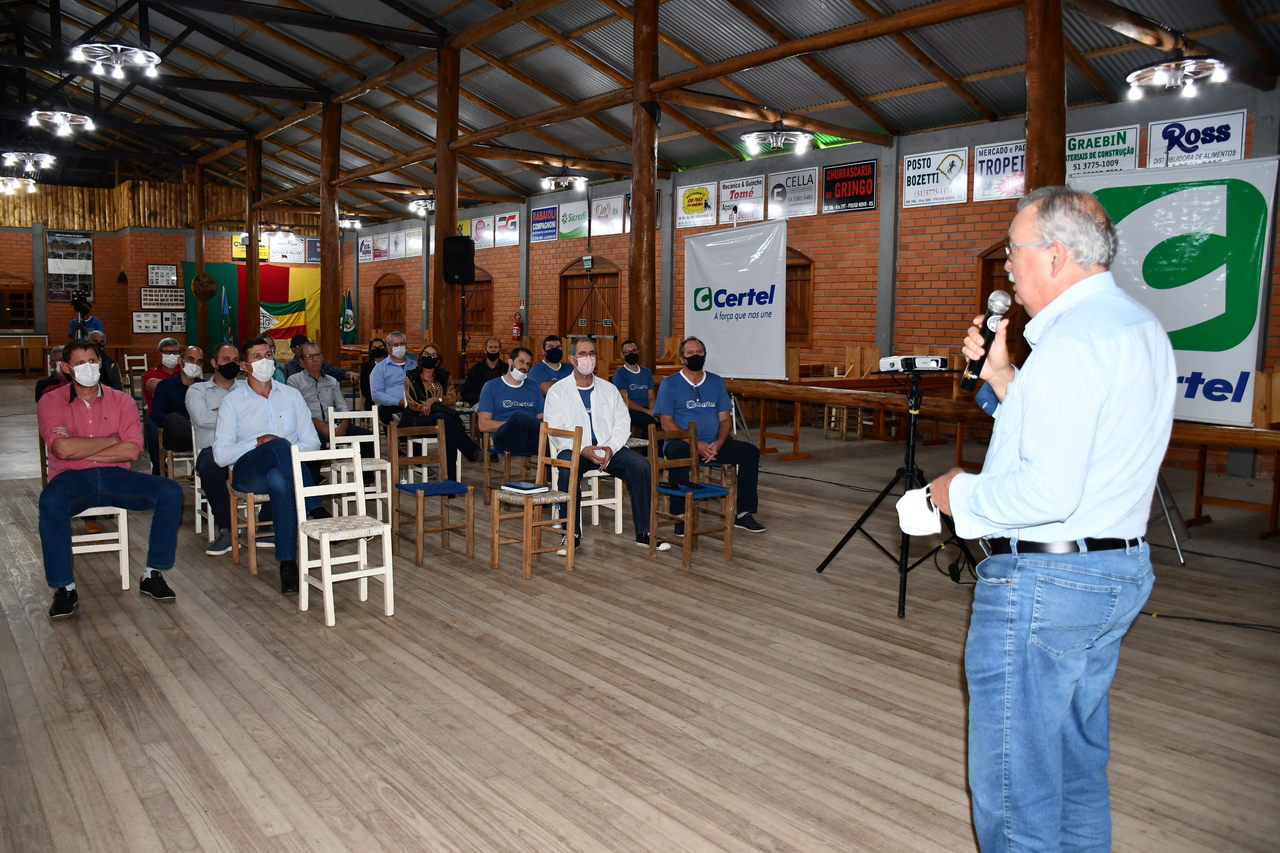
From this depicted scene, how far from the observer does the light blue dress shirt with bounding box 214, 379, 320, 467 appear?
4871 mm

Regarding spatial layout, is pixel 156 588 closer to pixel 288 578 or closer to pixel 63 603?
pixel 63 603

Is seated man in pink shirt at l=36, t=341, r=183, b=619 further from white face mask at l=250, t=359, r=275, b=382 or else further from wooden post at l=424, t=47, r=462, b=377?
wooden post at l=424, t=47, r=462, b=377

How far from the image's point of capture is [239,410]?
16.0 feet

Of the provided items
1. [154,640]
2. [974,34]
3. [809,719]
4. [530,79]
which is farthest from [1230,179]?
[530,79]

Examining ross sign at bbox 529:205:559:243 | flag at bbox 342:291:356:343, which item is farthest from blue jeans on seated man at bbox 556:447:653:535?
flag at bbox 342:291:356:343

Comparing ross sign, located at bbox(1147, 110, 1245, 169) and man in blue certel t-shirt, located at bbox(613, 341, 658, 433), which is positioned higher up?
ross sign, located at bbox(1147, 110, 1245, 169)

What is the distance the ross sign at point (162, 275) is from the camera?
2169cm

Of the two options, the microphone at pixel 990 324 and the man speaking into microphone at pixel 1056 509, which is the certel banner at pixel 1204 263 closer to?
the microphone at pixel 990 324

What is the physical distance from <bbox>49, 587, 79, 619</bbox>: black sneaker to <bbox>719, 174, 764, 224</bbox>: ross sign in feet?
31.3

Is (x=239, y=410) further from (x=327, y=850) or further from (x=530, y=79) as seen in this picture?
(x=530, y=79)

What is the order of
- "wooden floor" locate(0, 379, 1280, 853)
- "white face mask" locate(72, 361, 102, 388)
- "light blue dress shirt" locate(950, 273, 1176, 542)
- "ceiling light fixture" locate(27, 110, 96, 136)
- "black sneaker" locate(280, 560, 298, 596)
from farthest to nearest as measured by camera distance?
"ceiling light fixture" locate(27, 110, 96, 136) → "black sneaker" locate(280, 560, 298, 596) → "white face mask" locate(72, 361, 102, 388) → "wooden floor" locate(0, 379, 1280, 853) → "light blue dress shirt" locate(950, 273, 1176, 542)

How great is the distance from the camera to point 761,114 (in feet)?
31.1

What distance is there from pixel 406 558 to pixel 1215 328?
15.1 ft

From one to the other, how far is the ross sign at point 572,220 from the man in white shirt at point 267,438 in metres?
10.5
